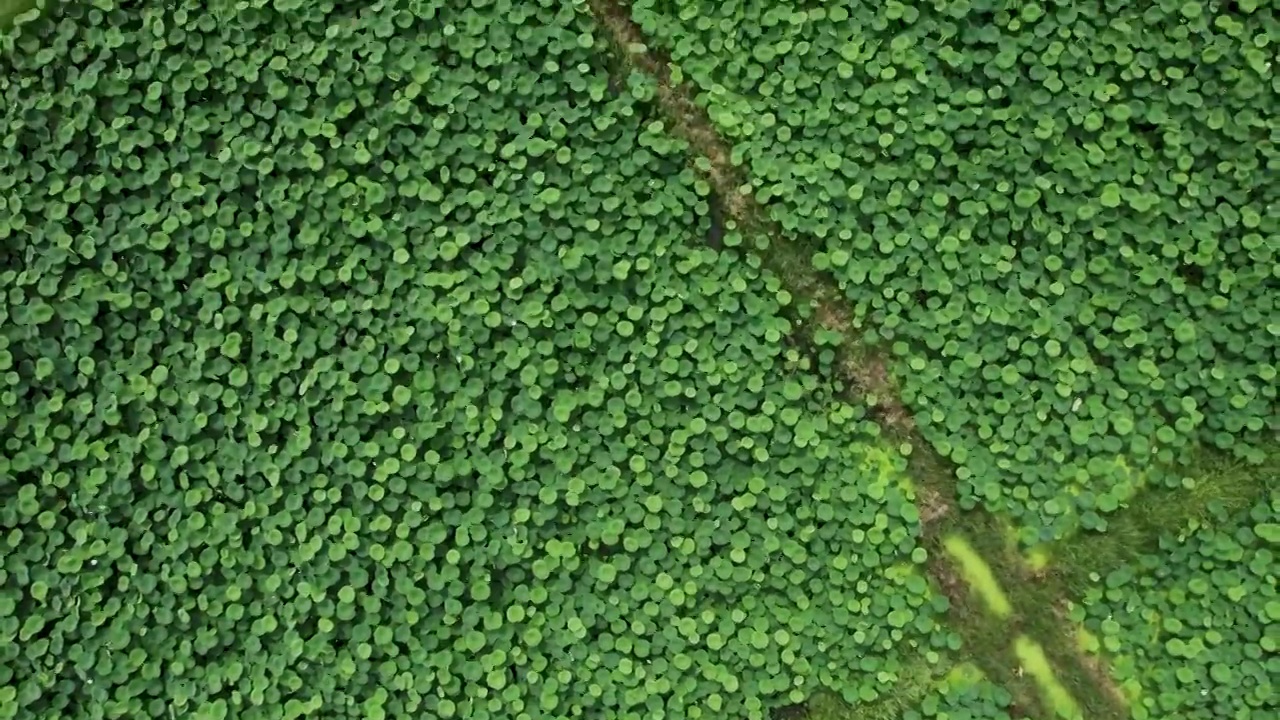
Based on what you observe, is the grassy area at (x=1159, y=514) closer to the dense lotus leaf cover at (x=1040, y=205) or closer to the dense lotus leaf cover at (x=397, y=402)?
the dense lotus leaf cover at (x=1040, y=205)

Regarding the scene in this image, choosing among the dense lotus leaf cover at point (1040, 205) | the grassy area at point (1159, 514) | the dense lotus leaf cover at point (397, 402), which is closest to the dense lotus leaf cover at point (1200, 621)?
the grassy area at point (1159, 514)

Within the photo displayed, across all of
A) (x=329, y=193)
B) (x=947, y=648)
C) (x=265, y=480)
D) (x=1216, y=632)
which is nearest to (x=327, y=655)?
(x=265, y=480)

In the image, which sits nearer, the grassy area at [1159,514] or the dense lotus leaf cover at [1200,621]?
the dense lotus leaf cover at [1200,621]

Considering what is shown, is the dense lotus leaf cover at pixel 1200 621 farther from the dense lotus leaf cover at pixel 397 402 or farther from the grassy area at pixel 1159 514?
the dense lotus leaf cover at pixel 397 402

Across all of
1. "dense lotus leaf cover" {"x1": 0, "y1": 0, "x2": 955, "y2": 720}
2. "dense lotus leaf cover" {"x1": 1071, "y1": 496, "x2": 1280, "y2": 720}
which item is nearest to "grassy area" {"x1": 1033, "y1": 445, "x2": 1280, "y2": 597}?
"dense lotus leaf cover" {"x1": 1071, "y1": 496, "x2": 1280, "y2": 720}

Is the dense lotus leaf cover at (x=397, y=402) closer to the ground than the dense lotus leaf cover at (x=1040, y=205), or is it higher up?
closer to the ground
